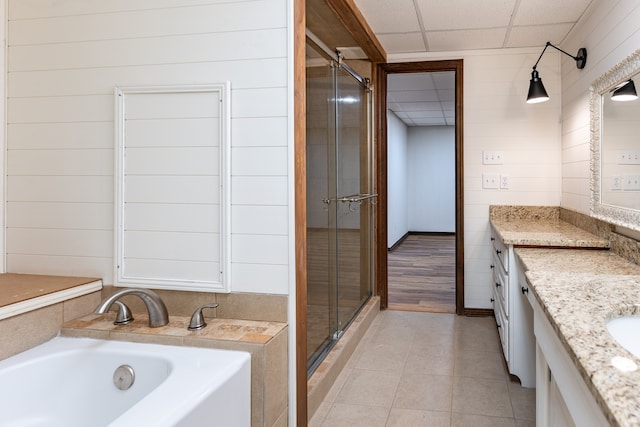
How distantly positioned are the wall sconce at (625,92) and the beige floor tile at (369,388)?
1.82 meters

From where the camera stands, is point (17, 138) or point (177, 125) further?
point (17, 138)

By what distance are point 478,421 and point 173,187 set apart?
173 centimetres

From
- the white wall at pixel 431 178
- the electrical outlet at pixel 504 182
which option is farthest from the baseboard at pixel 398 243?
the electrical outlet at pixel 504 182

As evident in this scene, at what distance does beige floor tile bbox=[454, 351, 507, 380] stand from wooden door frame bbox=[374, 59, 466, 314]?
3.10 ft

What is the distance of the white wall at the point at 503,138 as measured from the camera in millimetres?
3869

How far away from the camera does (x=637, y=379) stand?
86 centimetres

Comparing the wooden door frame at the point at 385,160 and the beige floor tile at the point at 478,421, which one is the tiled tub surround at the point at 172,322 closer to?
the beige floor tile at the point at 478,421

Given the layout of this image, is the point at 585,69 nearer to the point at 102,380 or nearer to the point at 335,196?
the point at 335,196

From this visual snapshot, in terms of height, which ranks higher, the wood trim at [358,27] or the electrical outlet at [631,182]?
the wood trim at [358,27]

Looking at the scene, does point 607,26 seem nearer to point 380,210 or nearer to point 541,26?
point 541,26

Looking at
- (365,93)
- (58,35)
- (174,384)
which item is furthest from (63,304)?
(365,93)

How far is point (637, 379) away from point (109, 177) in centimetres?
192

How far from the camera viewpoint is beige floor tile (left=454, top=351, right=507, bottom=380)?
2.87 meters

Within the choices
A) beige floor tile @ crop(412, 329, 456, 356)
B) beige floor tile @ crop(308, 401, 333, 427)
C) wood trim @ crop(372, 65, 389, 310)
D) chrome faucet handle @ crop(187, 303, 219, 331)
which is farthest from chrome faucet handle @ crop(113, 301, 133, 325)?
wood trim @ crop(372, 65, 389, 310)
